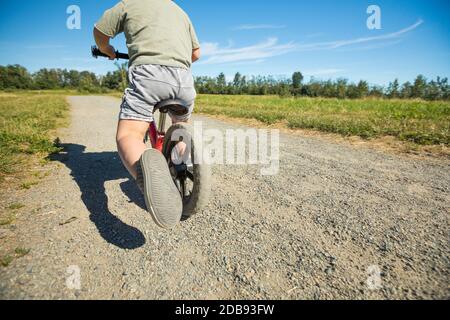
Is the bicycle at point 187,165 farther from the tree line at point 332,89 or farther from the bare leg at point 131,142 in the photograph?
the tree line at point 332,89

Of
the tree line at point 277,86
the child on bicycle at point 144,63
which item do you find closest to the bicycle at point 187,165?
the child on bicycle at point 144,63

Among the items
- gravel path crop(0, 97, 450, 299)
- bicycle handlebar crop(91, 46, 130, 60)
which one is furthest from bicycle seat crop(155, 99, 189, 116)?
gravel path crop(0, 97, 450, 299)

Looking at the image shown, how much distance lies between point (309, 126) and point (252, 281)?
630cm

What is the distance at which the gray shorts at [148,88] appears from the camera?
1.85m

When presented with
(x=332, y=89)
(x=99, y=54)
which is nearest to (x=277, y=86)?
(x=332, y=89)

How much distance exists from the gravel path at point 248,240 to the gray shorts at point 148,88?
3.44ft

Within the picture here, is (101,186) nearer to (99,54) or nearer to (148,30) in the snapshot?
(99,54)

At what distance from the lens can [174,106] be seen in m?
2.06

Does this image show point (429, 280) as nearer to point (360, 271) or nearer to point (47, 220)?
point (360, 271)

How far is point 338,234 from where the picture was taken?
2.04 m

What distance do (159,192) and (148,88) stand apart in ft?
2.73

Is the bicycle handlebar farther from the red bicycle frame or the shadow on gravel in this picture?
the shadow on gravel
